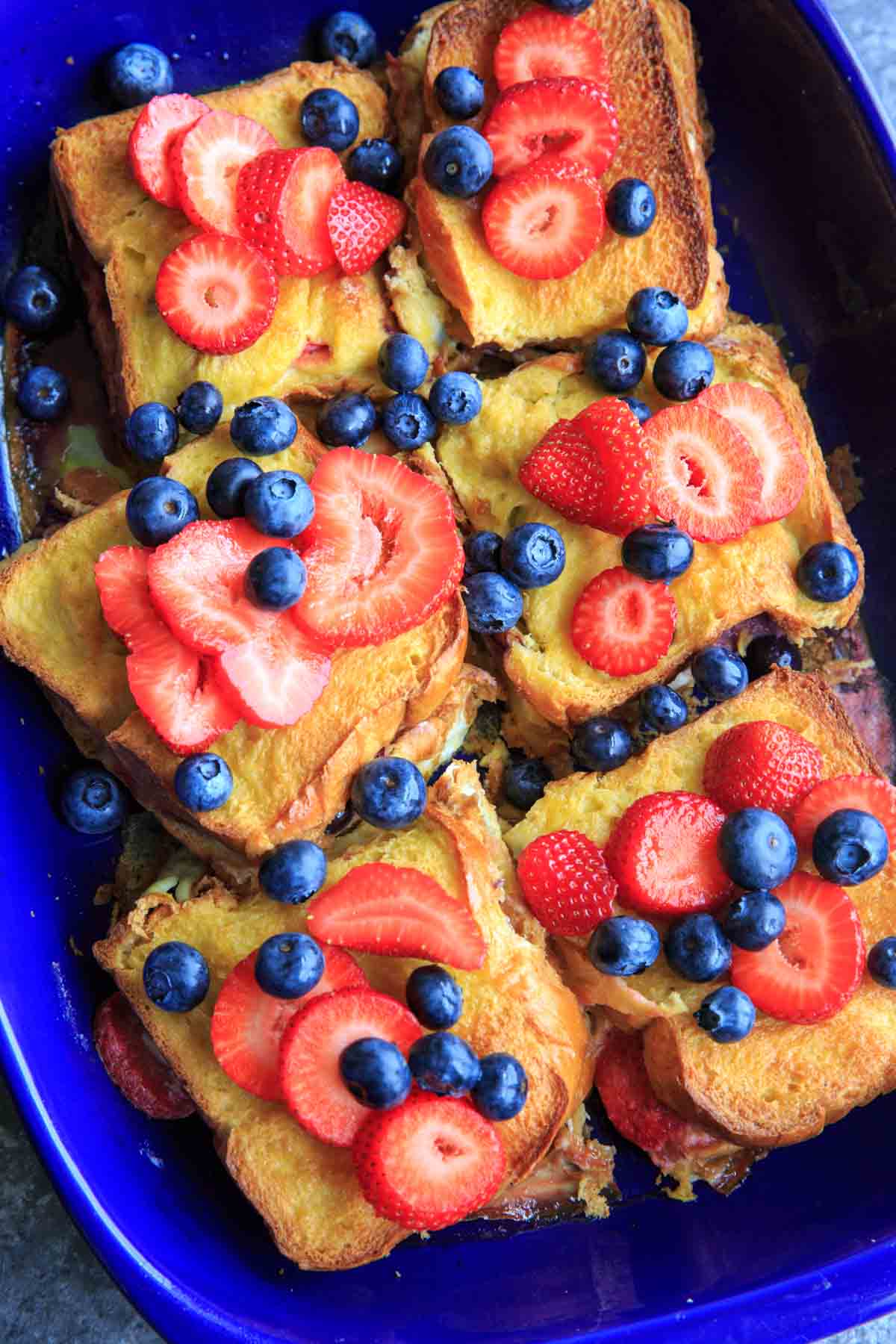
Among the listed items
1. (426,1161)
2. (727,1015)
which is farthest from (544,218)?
(426,1161)

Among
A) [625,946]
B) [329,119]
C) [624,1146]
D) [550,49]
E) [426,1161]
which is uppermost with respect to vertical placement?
[550,49]

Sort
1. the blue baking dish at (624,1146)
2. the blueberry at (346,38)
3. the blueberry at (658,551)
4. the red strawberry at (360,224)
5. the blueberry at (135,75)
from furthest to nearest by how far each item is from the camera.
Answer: the blueberry at (346,38) < the blueberry at (135,75) < the red strawberry at (360,224) < the blueberry at (658,551) < the blue baking dish at (624,1146)

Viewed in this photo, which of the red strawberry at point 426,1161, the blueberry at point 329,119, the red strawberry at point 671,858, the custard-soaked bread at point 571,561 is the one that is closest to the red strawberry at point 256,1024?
the red strawberry at point 426,1161

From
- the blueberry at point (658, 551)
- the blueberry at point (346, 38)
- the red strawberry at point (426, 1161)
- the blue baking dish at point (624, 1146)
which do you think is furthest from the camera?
the blueberry at point (346, 38)

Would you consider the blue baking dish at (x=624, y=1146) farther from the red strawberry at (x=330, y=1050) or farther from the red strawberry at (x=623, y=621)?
the red strawberry at (x=623, y=621)

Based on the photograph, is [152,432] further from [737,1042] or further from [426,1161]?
[737,1042]

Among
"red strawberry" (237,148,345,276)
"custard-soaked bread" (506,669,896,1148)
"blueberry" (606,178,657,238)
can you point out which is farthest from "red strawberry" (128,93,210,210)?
"custard-soaked bread" (506,669,896,1148)

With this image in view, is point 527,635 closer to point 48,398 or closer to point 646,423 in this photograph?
point 646,423
